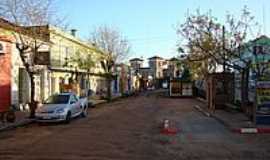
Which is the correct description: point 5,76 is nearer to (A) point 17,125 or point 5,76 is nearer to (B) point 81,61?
(A) point 17,125

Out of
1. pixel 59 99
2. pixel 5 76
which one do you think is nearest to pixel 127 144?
pixel 59 99

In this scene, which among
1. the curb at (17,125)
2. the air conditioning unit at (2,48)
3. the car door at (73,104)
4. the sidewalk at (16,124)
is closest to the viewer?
the curb at (17,125)

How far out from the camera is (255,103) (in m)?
20.0

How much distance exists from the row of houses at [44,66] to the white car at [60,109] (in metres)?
3.29

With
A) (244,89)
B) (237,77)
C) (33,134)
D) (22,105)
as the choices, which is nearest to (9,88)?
(22,105)

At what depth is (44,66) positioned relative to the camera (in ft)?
120

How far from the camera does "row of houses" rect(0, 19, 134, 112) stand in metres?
27.2

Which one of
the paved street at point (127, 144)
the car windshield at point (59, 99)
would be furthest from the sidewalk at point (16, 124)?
the car windshield at point (59, 99)

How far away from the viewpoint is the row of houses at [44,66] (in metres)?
27.2

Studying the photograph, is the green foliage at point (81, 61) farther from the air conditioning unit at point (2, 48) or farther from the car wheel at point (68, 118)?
the car wheel at point (68, 118)

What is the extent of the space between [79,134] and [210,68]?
33.5 metres

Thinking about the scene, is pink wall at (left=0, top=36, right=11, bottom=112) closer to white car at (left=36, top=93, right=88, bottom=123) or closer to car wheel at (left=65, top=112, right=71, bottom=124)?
white car at (left=36, top=93, right=88, bottom=123)

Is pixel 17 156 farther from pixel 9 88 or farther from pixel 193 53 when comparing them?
pixel 193 53

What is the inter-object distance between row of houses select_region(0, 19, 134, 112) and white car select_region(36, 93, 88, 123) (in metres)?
3.29
